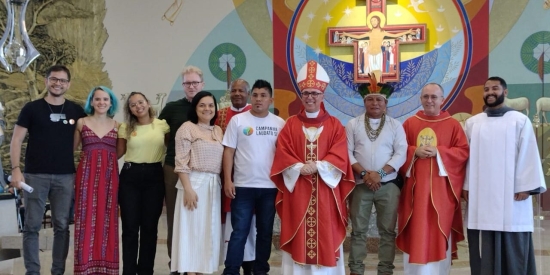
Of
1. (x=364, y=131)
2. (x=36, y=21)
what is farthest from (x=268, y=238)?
(x=36, y=21)

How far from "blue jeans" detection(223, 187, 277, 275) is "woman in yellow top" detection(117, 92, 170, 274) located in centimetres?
60

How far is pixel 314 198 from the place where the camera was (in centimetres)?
393

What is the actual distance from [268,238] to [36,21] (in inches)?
227

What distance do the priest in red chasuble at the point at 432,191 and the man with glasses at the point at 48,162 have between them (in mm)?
2474

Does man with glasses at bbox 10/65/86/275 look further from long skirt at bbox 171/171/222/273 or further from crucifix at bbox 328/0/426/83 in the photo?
crucifix at bbox 328/0/426/83

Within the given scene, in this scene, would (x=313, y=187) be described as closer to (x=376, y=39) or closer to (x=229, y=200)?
(x=229, y=200)

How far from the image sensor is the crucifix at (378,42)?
301 inches

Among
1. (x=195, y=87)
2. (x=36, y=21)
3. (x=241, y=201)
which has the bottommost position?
(x=241, y=201)

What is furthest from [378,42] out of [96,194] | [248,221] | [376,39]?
[96,194]

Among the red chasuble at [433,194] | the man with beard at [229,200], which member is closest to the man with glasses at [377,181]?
the red chasuble at [433,194]

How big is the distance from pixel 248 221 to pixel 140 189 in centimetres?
83

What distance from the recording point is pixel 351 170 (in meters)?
3.96

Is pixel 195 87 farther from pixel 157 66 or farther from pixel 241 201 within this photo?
pixel 157 66

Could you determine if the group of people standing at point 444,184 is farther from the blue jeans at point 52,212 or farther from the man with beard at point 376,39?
the man with beard at point 376,39
